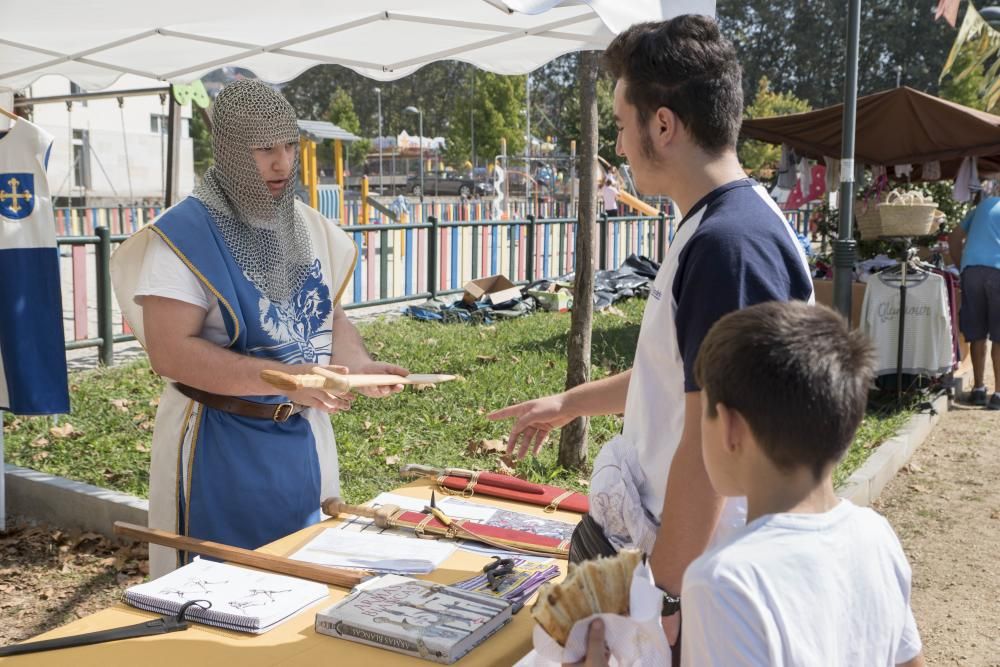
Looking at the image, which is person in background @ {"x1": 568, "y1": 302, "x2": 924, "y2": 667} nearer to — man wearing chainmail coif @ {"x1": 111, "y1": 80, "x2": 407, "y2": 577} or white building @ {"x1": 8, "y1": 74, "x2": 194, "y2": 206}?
man wearing chainmail coif @ {"x1": 111, "y1": 80, "x2": 407, "y2": 577}

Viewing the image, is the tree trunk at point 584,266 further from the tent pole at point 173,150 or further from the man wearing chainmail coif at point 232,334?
→ the tent pole at point 173,150

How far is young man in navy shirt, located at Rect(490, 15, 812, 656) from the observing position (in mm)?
1643

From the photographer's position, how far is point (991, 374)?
34.9ft

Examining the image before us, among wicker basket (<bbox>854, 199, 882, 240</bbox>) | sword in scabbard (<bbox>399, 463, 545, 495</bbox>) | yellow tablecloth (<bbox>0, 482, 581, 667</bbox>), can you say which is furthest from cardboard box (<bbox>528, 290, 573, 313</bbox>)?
yellow tablecloth (<bbox>0, 482, 581, 667</bbox>)

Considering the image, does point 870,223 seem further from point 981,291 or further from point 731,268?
point 731,268

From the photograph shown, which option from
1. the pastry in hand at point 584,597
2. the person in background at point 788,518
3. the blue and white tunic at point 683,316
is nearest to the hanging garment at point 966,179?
the blue and white tunic at point 683,316

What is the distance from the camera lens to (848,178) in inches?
300

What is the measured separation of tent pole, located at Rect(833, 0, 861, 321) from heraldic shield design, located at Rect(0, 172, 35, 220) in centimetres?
585

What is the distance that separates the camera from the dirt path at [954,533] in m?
4.46

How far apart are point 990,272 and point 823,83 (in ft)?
223

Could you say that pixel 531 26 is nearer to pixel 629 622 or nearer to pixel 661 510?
pixel 661 510

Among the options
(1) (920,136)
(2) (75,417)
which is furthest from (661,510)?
(1) (920,136)

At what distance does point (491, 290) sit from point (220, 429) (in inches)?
389

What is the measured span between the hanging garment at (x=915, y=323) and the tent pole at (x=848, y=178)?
23.3 inches
